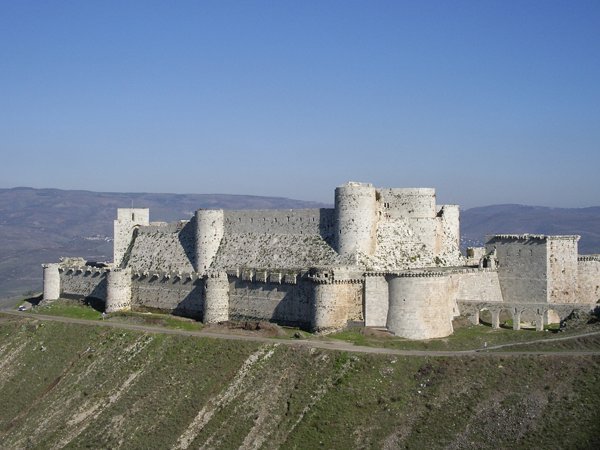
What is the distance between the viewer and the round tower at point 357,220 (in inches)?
2832

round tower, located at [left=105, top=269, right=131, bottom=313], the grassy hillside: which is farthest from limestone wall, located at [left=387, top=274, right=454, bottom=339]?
round tower, located at [left=105, top=269, right=131, bottom=313]

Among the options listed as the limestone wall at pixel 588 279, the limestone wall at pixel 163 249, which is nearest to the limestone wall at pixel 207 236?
the limestone wall at pixel 163 249

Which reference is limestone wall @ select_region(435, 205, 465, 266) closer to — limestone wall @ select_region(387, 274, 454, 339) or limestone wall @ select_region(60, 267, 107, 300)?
limestone wall @ select_region(387, 274, 454, 339)

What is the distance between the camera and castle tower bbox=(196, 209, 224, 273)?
82.6 m

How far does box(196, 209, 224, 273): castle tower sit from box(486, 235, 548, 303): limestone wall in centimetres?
2692

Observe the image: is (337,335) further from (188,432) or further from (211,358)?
(188,432)

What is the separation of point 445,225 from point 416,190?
445 centimetres

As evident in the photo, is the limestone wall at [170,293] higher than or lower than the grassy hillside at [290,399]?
higher

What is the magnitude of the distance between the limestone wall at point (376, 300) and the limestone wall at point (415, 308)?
51 centimetres

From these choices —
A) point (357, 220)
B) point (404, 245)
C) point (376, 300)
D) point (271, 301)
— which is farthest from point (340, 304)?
point (404, 245)

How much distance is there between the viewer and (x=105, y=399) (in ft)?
203

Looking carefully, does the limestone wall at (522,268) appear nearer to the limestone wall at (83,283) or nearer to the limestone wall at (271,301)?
the limestone wall at (271,301)

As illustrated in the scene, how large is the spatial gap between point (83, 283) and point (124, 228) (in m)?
7.77

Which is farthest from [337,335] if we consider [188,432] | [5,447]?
[5,447]
